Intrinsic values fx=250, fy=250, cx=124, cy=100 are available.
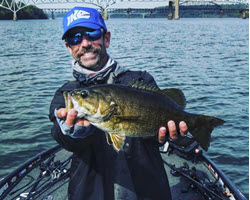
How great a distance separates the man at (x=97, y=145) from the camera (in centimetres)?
349

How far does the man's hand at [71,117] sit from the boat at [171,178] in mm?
2997

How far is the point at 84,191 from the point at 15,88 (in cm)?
1415

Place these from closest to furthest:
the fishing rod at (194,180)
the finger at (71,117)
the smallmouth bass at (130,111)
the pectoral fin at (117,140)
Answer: the finger at (71,117) → the smallmouth bass at (130,111) → the pectoral fin at (117,140) → the fishing rod at (194,180)

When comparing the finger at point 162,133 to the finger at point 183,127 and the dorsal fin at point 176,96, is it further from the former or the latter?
the dorsal fin at point 176,96

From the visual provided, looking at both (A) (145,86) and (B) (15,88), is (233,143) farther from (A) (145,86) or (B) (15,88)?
(B) (15,88)

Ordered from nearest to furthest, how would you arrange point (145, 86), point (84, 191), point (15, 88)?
point (145, 86)
point (84, 191)
point (15, 88)

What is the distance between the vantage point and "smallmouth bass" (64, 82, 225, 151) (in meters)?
2.89

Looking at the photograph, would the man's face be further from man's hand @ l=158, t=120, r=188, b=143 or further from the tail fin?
the tail fin

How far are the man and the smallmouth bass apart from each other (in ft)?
0.61

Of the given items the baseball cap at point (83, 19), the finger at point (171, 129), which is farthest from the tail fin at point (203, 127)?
the baseball cap at point (83, 19)

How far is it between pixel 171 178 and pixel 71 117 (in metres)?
3.95

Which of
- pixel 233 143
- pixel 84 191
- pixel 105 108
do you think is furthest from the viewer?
pixel 233 143

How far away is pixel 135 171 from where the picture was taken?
3.59 metres

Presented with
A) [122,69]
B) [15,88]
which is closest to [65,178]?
[122,69]
